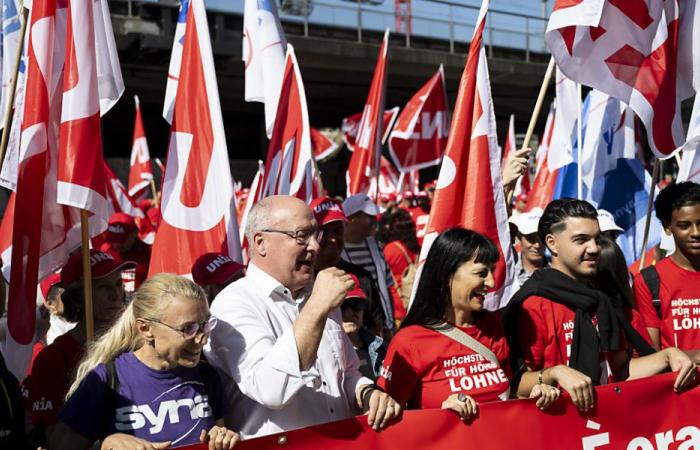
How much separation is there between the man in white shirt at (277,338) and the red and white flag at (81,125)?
1.46m

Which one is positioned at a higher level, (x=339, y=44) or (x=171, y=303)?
(x=339, y=44)

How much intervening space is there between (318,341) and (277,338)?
0.96 feet

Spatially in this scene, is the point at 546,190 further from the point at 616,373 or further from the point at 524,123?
the point at 524,123

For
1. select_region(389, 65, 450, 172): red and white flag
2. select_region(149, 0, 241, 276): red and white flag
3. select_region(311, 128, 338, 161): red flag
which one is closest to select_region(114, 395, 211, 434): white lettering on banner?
select_region(149, 0, 241, 276): red and white flag

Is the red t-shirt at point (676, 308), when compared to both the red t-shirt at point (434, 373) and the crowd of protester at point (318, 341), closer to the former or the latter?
the crowd of protester at point (318, 341)

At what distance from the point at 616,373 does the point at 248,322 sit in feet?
5.54

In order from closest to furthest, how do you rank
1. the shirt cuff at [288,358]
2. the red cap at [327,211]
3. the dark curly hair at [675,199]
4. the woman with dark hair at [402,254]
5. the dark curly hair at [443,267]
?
1. the shirt cuff at [288,358]
2. the dark curly hair at [443,267]
3. the dark curly hair at [675,199]
4. the red cap at [327,211]
5. the woman with dark hair at [402,254]

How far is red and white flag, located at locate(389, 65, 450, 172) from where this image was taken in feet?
38.6

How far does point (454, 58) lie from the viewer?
2534 cm

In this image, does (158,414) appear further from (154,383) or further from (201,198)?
(201,198)

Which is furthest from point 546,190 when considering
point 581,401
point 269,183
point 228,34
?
point 228,34

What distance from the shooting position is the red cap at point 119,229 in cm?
693

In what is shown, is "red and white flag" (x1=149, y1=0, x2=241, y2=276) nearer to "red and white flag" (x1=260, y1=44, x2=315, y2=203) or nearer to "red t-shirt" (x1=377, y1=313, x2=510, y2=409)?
"red and white flag" (x1=260, y1=44, x2=315, y2=203)

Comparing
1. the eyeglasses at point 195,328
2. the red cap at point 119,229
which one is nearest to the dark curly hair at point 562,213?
the eyeglasses at point 195,328
